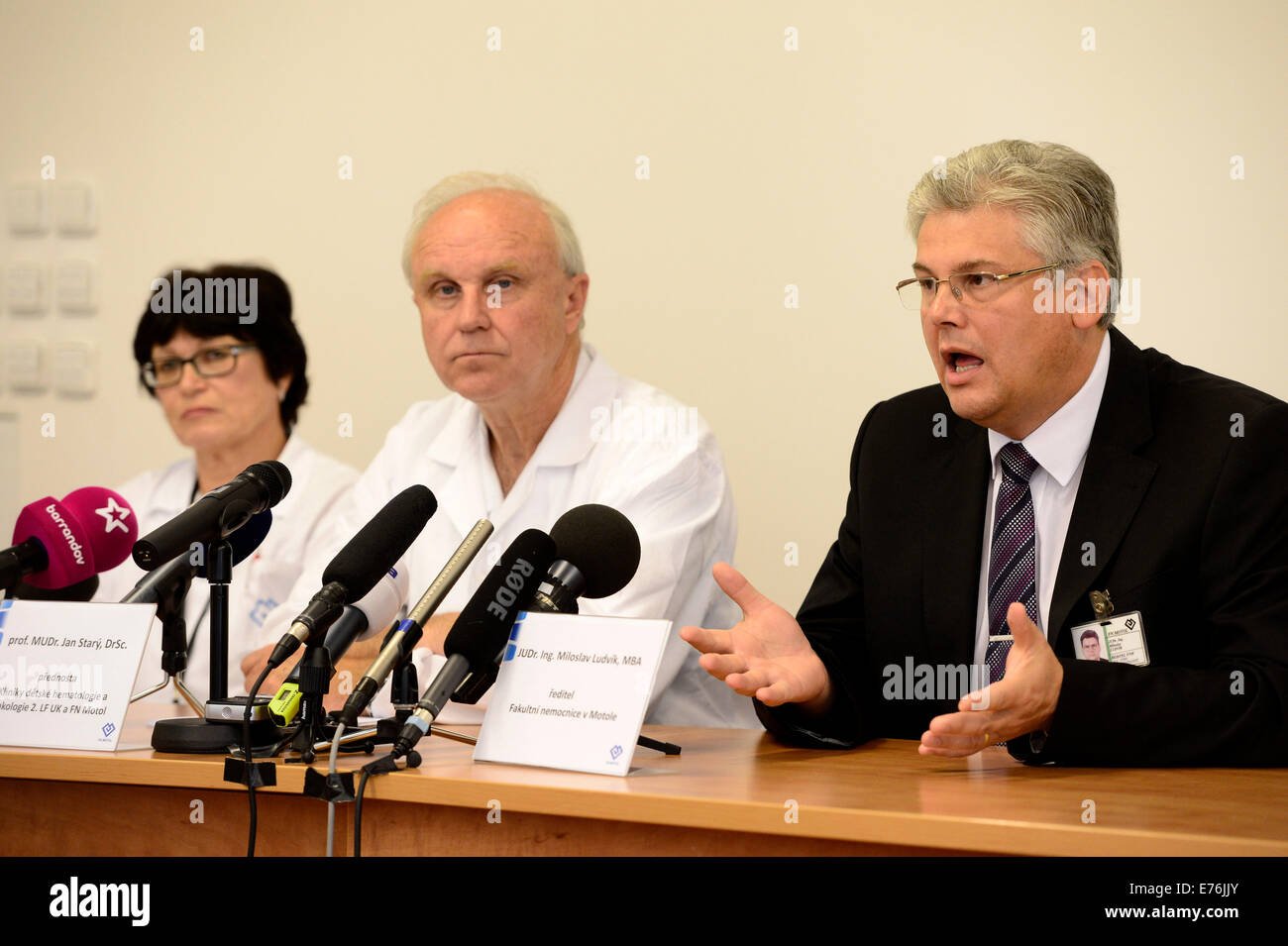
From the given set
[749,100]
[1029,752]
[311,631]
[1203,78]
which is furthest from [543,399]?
[1203,78]

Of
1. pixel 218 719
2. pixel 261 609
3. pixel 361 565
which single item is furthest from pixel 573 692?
pixel 261 609

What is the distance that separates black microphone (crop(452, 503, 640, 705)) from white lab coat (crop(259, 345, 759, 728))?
65cm

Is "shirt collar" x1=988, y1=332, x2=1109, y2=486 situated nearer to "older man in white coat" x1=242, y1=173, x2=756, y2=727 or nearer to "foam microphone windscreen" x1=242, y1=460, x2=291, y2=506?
"older man in white coat" x1=242, y1=173, x2=756, y2=727

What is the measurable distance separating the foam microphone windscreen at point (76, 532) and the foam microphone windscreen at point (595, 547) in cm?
79

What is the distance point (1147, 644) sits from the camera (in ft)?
6.21

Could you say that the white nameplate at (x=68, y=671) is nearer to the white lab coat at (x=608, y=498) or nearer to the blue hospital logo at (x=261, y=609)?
the white lab coat at (x=608, y=498)

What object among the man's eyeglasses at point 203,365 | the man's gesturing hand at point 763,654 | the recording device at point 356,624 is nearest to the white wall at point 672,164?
the man's eyeglasses at point 203,365

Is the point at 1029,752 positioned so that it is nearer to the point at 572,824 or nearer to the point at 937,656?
the point at 937,656

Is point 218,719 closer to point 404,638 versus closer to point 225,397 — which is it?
point 404,638

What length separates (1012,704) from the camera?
5.18 ft

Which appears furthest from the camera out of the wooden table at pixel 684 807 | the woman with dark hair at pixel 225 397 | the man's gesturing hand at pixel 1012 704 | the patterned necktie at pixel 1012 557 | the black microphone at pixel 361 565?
the woman with dark hair at pixel 225 397

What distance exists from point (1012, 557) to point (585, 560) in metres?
0.74

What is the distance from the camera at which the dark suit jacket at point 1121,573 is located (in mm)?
1708
